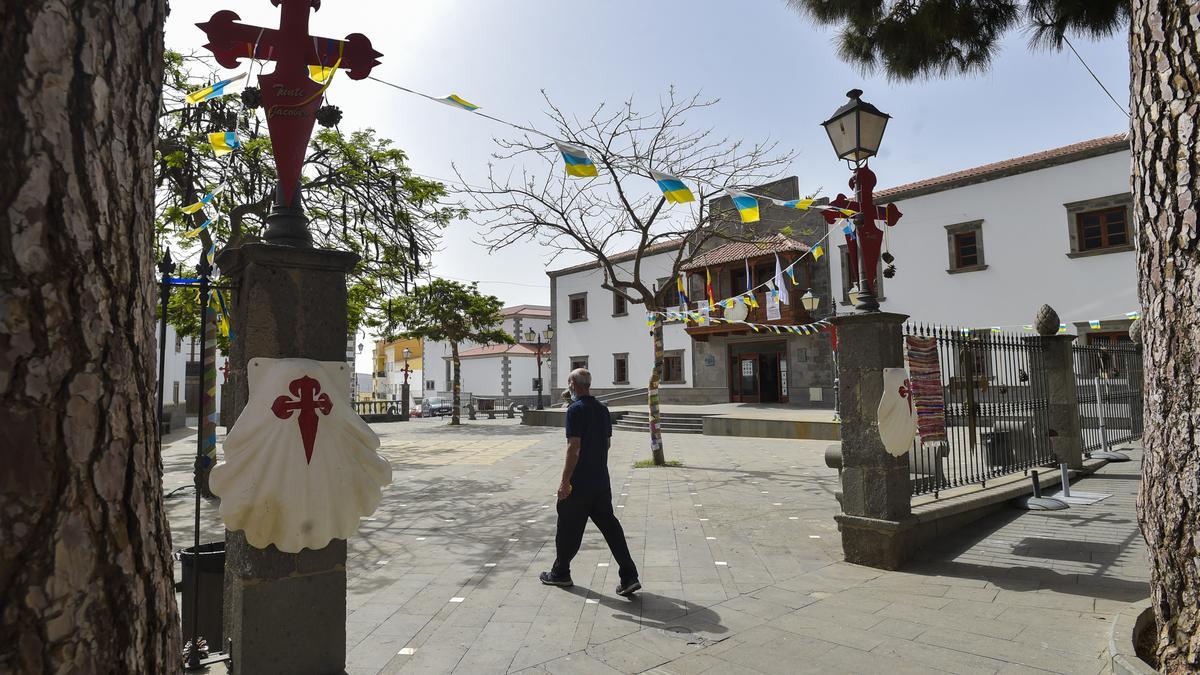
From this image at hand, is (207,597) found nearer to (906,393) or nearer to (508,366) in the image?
(906,393)

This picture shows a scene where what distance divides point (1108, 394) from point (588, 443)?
11837 millimetres

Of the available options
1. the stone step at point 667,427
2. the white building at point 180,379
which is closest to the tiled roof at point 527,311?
the white building at point 180,379

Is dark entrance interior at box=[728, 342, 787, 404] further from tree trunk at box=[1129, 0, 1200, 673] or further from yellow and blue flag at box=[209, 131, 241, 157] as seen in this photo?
tree trunk at box=[1129, 0, 1200, 673]

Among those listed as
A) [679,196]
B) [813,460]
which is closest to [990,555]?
[679,196]

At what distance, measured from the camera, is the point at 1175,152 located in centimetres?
232

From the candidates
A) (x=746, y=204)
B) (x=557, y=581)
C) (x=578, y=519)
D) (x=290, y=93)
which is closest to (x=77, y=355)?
(x=290, y=93)

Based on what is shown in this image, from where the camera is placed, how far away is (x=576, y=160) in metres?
6.12

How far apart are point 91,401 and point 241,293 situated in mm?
2199

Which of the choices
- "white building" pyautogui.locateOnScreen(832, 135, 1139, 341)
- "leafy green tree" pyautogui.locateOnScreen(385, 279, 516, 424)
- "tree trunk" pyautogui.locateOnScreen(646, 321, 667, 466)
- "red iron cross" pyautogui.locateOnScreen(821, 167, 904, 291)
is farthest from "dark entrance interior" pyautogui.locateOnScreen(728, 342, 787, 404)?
"red iron cross" pyautogui.locateOnScreen(821, 167, 904, 291)

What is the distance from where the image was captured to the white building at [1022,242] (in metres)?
18.3

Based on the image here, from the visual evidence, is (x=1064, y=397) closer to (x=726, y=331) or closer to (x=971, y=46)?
(x=971, y=46)

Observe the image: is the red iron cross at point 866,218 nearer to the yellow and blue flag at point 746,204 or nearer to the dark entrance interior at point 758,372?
the yellow and blue flag at point 746,204

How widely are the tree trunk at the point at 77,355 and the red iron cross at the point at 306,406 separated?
5.80 ft

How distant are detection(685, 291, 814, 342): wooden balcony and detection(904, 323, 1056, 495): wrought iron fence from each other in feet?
44.3
